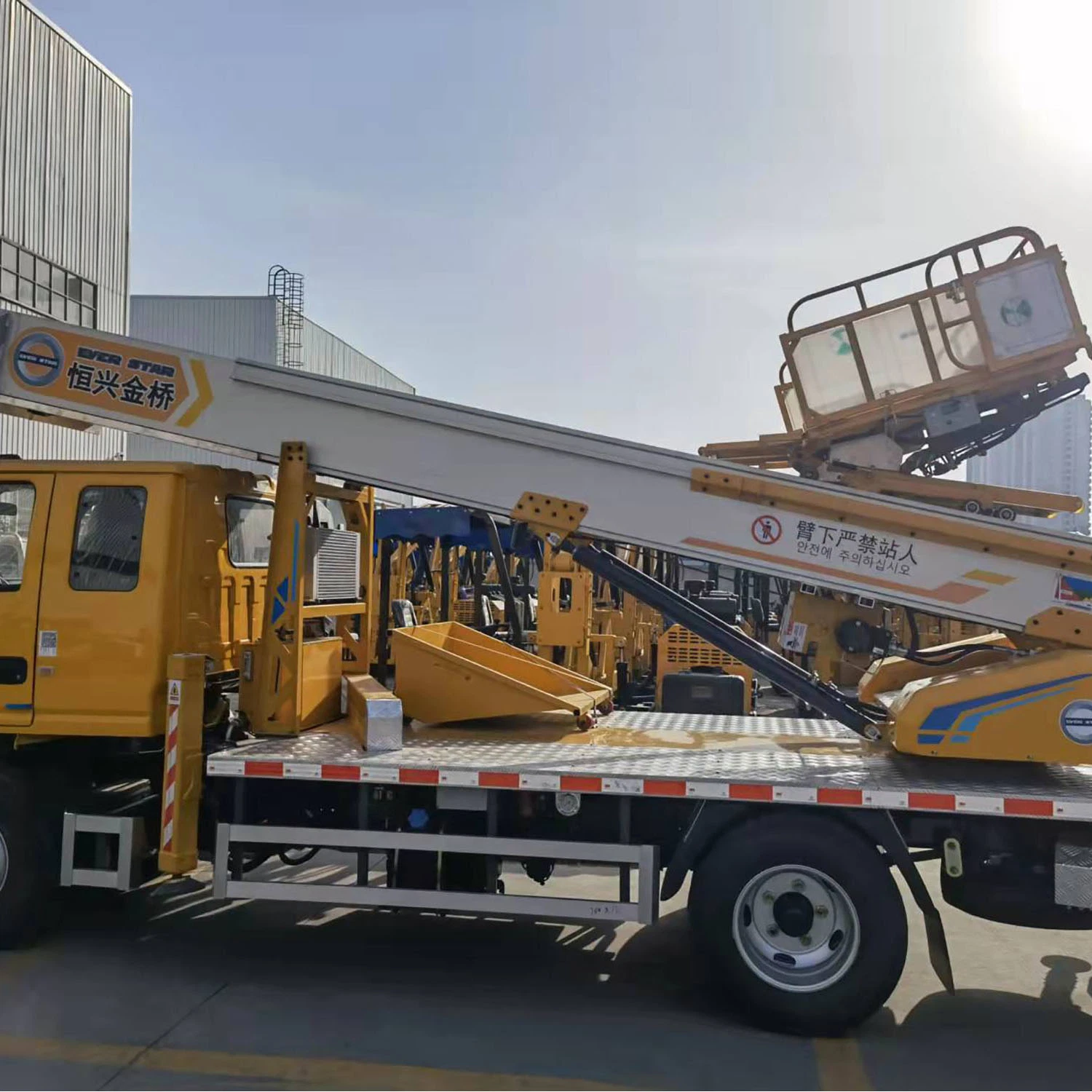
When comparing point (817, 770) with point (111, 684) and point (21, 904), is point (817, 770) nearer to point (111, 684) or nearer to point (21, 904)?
point (111, 684)

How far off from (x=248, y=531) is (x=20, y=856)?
2084mm

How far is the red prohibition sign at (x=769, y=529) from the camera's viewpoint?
5.03 m

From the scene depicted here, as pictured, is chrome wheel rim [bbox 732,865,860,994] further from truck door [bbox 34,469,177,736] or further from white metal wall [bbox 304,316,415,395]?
white metal wall [bbox 304,316,415,395]

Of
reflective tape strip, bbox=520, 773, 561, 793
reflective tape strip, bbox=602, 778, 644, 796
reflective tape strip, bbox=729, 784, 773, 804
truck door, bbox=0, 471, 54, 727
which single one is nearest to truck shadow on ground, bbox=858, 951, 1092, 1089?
reflective tape strip, bbox=729, 784, 773, 804

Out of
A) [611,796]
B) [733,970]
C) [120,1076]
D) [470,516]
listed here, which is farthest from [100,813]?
[470,516]

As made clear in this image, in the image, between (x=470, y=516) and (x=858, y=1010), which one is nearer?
(x=858, y=1010)

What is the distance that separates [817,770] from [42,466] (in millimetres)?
4318

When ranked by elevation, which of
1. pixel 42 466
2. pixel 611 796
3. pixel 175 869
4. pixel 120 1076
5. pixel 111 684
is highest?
pixel 42 466

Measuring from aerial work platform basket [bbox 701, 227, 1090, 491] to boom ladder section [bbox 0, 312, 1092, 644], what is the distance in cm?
386

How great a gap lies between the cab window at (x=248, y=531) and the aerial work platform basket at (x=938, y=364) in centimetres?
510

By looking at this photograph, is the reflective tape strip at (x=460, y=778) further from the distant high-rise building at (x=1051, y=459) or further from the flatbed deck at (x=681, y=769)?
the distant high-rise building at (x=1051, y=459)

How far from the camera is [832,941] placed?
14.8 feet

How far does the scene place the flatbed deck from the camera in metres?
4.40

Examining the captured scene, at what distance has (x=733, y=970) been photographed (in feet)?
14.8
